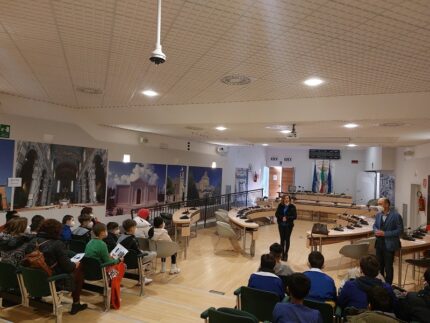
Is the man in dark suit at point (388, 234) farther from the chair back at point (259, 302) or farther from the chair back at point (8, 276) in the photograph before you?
the chair back at point (8, 276)

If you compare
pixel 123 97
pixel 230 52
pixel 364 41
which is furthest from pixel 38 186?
pixel 364 41

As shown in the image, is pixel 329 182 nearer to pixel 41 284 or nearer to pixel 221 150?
pixel 221 150

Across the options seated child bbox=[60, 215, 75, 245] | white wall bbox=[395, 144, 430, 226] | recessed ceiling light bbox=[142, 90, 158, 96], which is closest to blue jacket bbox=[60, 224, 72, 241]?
seated child bbox=[60, 215, 75, 245]

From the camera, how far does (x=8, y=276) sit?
13.1 feet

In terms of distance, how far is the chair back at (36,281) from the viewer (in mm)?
3742

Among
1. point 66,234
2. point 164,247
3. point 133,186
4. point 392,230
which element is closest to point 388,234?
point 392,230

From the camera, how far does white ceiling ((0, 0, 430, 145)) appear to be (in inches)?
100

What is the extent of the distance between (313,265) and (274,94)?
2875 millimetres

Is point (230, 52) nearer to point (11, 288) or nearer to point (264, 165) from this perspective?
point (11, 288)

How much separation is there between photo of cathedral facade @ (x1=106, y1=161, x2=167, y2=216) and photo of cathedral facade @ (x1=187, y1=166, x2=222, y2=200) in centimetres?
169

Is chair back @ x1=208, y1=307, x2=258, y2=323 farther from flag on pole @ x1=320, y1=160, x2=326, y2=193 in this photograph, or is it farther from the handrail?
flag on pole @ x1=320, y1=160, x2=326, y2=193

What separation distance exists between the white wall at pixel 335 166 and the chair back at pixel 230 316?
15772 mm

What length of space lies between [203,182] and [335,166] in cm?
800

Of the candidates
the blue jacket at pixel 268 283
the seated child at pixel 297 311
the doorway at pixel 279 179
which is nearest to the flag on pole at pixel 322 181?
the doorway at pixel 279 179
